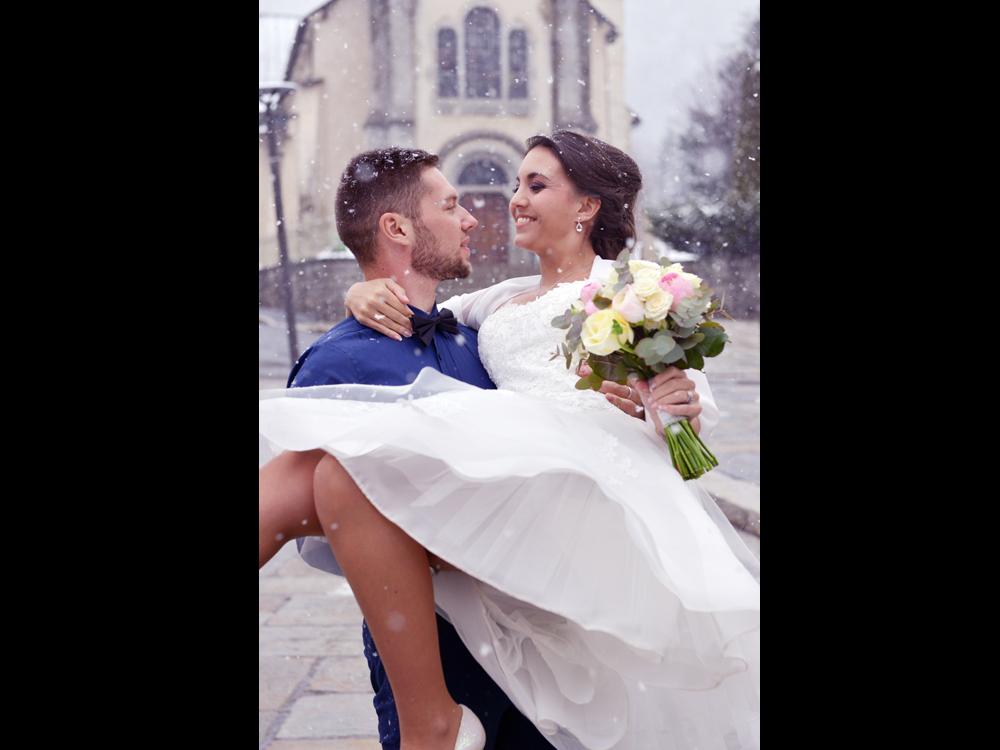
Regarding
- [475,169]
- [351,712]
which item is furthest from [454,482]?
[475,169]

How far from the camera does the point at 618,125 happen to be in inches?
597

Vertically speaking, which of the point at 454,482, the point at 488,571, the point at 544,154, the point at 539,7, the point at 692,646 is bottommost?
the point at 692,646

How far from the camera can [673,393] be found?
6.43 ft

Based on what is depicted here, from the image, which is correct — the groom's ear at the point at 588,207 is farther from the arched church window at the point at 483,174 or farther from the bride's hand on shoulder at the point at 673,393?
the arched church window at the point at 483,174

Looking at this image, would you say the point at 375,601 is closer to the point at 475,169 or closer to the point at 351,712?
the point at 351,712

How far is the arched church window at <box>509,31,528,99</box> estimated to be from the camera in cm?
1891

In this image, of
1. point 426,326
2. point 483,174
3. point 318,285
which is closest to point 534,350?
point 426,326

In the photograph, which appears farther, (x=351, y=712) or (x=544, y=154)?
(x=351, y=712)

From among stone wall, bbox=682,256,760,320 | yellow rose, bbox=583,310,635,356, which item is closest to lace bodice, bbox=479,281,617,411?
yellow rose, bbox=583,310,635,356

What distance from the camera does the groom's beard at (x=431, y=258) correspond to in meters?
2.44

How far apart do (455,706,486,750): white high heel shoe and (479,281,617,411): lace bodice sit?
86cm

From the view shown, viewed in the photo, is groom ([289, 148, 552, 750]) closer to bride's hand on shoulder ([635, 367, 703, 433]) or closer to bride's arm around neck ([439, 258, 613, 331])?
bride's arm around neck ([439, 258, 613, 331])

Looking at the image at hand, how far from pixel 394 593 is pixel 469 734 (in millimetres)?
415

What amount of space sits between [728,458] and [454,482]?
637 cm
